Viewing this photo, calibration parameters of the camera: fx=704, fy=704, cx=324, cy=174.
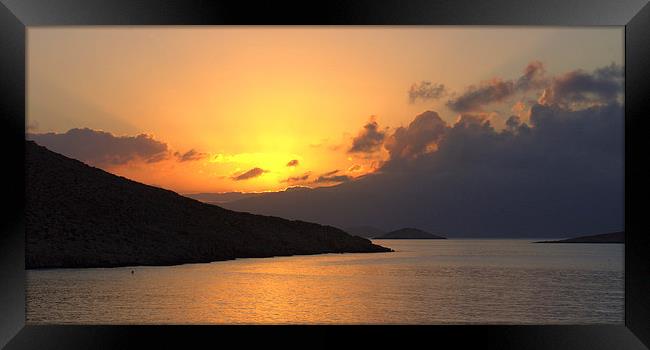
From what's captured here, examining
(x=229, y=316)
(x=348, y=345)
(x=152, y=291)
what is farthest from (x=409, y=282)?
(x=348, y=345)

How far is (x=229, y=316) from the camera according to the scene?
1777 centimetres

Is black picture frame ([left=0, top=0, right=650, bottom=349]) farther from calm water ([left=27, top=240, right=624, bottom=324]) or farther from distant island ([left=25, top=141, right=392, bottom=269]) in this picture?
distant island ([left=25, top=141, right=392, bottom=269])

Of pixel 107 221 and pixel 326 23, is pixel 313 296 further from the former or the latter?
pixel 326 23

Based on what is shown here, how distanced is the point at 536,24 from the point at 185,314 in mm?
15643

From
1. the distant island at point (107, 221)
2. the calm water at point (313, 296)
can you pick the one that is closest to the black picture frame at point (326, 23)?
the calm water at point (313, 296)

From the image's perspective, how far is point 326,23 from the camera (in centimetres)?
374

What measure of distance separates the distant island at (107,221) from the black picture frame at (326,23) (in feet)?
81.9

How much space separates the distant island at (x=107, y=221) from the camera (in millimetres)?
29750

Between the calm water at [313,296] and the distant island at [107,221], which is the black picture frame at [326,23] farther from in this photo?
the distant island at [107,221]

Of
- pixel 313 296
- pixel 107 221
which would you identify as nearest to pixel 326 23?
pixel 313 296

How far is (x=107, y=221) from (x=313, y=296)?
40.4ft

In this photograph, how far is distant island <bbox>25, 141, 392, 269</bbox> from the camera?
29.8m

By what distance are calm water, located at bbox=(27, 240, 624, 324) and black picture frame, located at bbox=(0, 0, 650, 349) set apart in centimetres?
1018

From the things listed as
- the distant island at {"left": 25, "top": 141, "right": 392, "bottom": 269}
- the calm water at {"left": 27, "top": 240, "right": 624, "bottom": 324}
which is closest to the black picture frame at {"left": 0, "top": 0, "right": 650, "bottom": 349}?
the calm water at {"left": 27, "top": 240, "right": 624, "bottom": 324}
